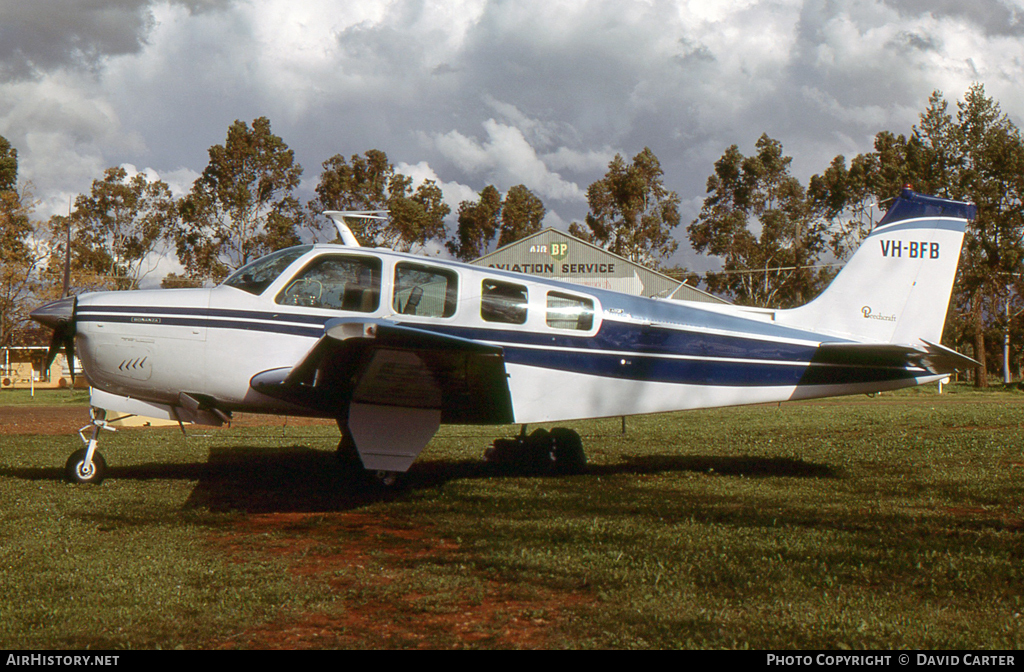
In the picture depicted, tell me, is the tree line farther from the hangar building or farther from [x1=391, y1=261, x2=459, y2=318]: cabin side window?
[x1=391, y1=261, x2=459, y2=318]: cabin side window

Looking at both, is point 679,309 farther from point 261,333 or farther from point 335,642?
point 335,642

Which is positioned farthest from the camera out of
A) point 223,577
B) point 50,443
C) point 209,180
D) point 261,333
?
point 209,180

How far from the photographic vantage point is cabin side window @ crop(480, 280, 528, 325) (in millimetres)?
7848

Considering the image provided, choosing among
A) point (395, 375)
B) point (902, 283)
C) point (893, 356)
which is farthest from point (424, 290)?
point (902, 283)

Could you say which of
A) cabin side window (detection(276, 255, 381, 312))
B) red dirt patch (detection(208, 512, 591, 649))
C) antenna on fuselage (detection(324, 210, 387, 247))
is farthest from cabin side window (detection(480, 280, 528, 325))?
red dirt patch (detection(208, 512, 591, 649))

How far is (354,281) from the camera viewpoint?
7.58 m

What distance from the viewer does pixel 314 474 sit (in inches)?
360

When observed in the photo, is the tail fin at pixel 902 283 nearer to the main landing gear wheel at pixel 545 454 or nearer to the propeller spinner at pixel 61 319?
the main landing gear wheel at pixel 545 454

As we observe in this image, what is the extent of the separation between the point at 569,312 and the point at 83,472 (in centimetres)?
557

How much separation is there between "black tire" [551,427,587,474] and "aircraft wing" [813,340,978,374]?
3053 mm

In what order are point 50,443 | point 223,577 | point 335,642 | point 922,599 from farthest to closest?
point 50,443, point 223,577, point 922,599, point 335,642
